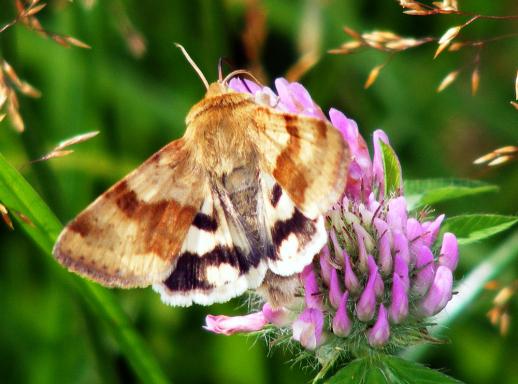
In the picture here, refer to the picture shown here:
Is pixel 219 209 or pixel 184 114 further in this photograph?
pixel 184 114

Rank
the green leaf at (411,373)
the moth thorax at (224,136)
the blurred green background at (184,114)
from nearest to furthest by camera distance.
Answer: the green leaf at (411,373) < the moth thorax at (224,136) < the blurred green background at (184,114)

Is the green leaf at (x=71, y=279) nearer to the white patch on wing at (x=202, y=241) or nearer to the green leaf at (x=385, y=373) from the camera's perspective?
the white patch on wing at (x=202, y=241)

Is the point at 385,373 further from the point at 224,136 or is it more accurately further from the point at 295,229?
the point at 224,136

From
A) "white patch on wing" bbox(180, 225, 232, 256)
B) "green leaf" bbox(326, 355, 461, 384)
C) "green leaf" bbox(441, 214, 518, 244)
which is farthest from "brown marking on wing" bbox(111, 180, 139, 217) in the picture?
"green leaf" bbox(441, 214, 518, 244)

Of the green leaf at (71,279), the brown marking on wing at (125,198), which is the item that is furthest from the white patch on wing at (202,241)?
Answer: the green leaf at (71,279)

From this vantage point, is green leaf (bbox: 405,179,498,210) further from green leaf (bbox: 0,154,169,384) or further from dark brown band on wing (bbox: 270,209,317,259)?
green leaf (bbox: 0,154,169,384)

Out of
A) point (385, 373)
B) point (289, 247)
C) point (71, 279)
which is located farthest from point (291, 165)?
point (71, 279)
